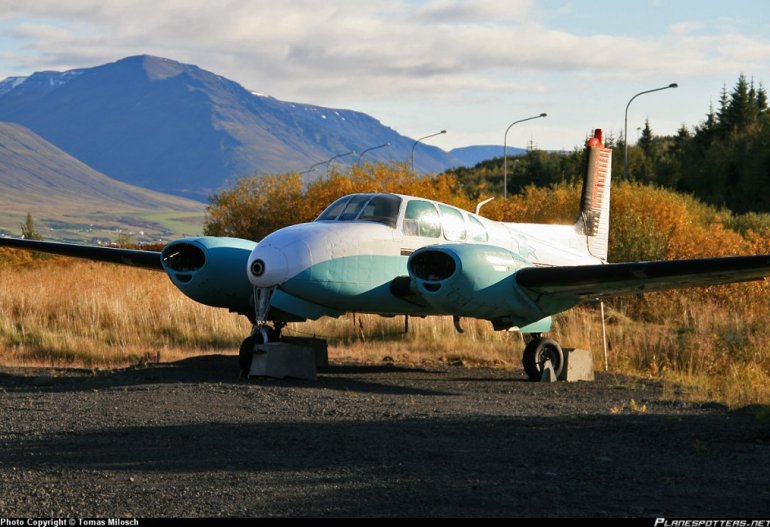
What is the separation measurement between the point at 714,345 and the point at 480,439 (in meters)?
13.6

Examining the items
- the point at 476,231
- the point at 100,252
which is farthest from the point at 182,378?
the point at 476,231

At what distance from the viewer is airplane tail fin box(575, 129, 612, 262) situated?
22.0 meters

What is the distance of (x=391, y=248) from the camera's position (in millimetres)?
17125

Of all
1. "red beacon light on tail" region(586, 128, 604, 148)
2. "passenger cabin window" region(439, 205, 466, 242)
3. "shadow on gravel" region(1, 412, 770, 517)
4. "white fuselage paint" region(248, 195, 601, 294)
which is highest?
"red beacon light on tail" region(586, 128, 604, 148)

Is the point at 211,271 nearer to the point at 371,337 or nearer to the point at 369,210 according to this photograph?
the point at 369,210

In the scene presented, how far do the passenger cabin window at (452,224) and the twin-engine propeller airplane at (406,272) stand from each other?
0.02 metres

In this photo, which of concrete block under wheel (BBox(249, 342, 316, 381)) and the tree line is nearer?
concrete block under wheel (BBox(249, 342, 316, 381))

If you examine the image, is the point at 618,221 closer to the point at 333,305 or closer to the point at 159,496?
the point at 333,305

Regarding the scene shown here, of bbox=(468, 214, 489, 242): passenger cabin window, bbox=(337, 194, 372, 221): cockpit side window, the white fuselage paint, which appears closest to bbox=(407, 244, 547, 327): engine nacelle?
the white fuselage paint

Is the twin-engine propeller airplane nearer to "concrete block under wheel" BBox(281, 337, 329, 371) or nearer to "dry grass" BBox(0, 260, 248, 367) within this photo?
"concrete block under wheel" BBox(281, 337, 329, 371)

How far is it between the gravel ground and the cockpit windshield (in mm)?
2804

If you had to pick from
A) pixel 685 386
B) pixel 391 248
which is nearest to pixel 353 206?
pixel 391 248

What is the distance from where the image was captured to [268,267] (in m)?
16.2

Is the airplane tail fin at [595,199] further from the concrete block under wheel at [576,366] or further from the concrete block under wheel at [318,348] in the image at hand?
the concrete block under wheel at [318,348]
